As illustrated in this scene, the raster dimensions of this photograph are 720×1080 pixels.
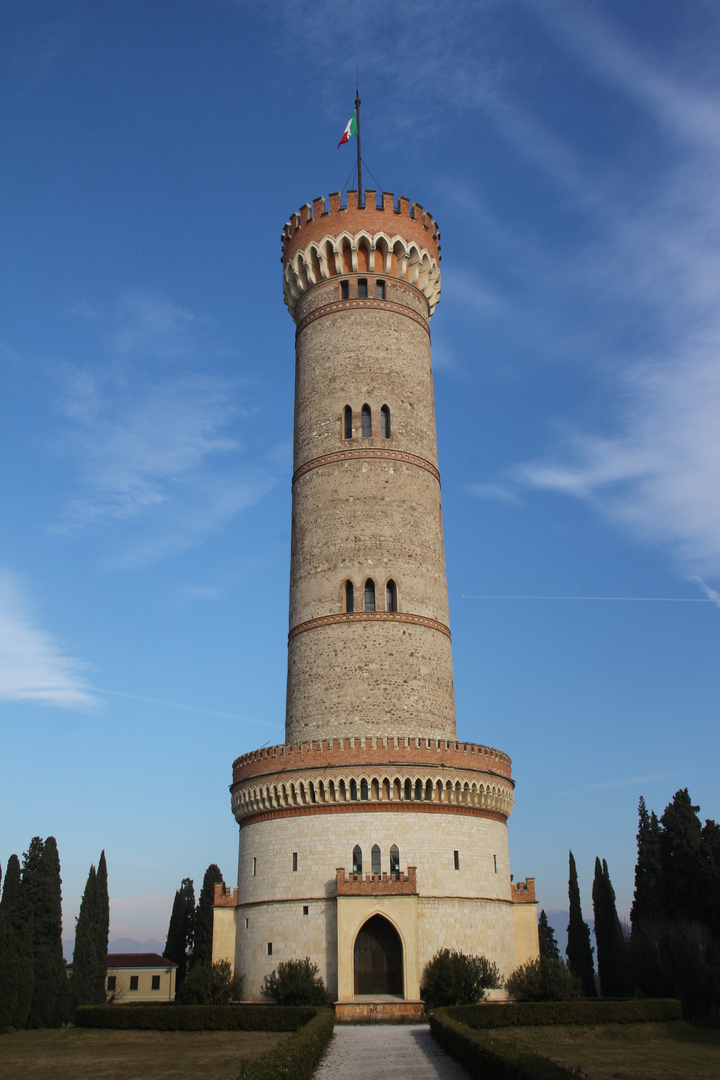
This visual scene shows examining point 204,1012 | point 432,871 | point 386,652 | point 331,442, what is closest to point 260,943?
point 204,1012

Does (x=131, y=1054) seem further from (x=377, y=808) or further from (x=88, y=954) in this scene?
(x=88, y=954)

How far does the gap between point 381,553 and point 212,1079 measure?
16.7m

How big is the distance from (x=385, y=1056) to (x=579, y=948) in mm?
36525

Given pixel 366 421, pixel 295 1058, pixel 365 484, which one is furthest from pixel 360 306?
pixel 295 1058

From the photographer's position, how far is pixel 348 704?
93.1 feet

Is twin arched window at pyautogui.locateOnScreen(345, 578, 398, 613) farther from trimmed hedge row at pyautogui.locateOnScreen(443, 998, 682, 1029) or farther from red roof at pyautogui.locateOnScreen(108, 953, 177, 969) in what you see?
red roof at pyautogui.locateOnScreen(108, 953, 177, 969)

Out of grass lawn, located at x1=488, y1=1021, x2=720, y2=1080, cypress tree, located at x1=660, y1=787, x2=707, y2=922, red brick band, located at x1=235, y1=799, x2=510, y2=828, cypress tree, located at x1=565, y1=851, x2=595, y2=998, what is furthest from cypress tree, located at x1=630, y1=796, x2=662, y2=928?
red brick band, located at x1=235, y1=799, x2=510, y2=828

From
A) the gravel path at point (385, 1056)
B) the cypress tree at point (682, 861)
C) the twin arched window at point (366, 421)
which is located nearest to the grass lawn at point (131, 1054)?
the gravel path at point (385, 1056)

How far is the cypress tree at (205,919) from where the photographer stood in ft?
155

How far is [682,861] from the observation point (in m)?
42.1

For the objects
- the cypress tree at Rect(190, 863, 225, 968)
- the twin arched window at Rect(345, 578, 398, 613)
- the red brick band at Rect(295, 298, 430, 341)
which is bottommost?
the cypress tree at Rect(190, 863, 225, 968)

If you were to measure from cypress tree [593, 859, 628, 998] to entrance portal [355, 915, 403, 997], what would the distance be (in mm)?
24026

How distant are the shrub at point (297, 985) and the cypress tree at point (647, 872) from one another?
77.7 feet

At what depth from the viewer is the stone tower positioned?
2562 centimetres
